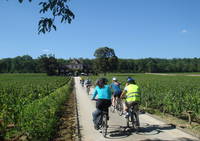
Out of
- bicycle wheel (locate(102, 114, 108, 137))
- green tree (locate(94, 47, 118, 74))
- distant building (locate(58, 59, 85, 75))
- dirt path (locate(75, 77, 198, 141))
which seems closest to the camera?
dirt path (locate(75, 77, 198, 141))

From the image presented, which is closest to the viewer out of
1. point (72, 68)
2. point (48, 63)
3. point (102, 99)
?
point (102, 99)

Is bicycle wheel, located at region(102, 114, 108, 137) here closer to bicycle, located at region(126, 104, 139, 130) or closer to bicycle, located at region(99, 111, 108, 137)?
bicycle, located at region(99, 111, 108, 137)

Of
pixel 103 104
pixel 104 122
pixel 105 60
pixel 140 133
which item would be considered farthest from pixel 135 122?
pixel 105 60

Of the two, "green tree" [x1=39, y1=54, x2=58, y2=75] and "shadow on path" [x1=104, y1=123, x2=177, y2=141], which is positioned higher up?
"green tree" [x1=39, y1=54, x2=58, y2=75]

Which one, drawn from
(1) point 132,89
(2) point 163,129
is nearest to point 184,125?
(2) point 163,129

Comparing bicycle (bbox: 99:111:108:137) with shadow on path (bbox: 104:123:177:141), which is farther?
shadow on path (bbox: 104:123:177:141)

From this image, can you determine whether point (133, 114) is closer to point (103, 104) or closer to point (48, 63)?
point (103, 104)

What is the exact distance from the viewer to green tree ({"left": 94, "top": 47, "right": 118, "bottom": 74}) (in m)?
90.2

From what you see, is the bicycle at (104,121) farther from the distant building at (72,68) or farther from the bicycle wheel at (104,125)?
the distant building at (72,68)

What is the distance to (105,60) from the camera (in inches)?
3595

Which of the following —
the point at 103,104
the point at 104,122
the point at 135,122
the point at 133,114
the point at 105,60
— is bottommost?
the point at 135,122

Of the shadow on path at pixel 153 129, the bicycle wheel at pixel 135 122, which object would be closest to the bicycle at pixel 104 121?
the bicycle wheel at pixel 135 122

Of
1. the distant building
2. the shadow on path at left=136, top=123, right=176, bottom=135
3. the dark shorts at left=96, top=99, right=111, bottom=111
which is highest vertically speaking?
the distant building

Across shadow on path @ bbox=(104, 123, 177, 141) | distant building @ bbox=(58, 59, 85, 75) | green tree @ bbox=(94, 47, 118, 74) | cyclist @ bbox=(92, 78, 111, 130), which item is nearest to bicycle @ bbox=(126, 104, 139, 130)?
shadow on path @ bbox=(104, 123, 177, 141)
